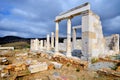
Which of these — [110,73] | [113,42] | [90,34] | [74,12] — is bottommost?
[110,73]

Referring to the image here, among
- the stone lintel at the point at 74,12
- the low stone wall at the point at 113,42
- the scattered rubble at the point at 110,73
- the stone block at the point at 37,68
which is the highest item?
the stone lintel at the point at 74,12

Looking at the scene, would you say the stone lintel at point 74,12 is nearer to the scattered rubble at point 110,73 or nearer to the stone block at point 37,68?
the scattered rubble at point 110,73

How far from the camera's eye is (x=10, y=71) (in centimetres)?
809

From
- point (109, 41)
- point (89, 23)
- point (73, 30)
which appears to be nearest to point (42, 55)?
point (89, 23)

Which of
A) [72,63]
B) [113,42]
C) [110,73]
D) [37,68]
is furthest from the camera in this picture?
[113,42]

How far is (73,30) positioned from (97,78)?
669 inches

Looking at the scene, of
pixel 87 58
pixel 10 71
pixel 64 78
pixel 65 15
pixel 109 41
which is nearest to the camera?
pixel 64 78

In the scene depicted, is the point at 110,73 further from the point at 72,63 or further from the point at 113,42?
the point at 113,42

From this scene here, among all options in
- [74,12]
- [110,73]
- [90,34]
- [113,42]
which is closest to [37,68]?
[110,73]

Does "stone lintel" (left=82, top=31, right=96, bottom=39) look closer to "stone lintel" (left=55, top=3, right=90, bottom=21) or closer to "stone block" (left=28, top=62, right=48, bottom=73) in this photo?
"stone lintel" (left=55, top=3, right=90, bottom=21)

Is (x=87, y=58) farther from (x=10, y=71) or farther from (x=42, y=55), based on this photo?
(x=10, y=71)

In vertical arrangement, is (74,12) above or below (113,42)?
above


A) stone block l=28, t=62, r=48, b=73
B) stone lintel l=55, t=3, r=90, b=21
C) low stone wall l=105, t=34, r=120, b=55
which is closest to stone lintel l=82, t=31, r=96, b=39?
stone lintel l=55, t=3, r=90, b=21

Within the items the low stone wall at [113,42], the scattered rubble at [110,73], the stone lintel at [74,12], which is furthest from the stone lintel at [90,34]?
the low stone wall at [113,42]
